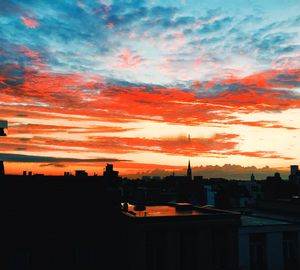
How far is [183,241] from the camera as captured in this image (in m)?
30.8

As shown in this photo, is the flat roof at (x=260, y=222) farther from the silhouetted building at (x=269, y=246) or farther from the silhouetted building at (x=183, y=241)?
the silhouetted building at (x=183, y=241)

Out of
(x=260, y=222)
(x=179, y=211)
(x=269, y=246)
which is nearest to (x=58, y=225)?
(x=179, y=211)

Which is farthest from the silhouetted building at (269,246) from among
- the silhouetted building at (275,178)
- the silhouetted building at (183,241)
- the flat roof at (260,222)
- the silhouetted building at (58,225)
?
the silhouetted building at (275,178)

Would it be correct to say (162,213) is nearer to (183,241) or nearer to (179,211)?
(179,211)

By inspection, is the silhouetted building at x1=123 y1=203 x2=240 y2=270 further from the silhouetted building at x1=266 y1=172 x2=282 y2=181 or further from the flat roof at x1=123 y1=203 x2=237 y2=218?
the silhouetted building at x1=266 y1=172 x2=282 y2=181

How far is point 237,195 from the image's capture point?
393 feet

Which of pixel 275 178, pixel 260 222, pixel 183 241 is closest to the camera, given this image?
pixel 183 241

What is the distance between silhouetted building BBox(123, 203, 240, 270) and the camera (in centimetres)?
2936

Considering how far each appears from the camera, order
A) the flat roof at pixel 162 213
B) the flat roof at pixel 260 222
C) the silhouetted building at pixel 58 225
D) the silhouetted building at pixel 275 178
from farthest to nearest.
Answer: the silhouetted building at pixel 275 178
the flat roof at pixel 260 222
the flat roof at pixel 162 213
the silhouetted building at pixel 58 225

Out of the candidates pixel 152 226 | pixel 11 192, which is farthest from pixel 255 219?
pixel 11 192

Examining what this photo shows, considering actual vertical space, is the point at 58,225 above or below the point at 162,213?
below

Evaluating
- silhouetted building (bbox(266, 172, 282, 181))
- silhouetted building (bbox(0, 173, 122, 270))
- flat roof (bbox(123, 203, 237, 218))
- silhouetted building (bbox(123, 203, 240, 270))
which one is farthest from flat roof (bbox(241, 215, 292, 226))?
silhouetted building (bbox(266, 172, 282, 181))

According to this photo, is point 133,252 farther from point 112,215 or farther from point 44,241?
point 44,241

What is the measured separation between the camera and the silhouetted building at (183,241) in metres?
29.4
